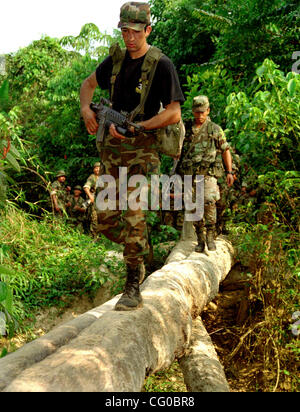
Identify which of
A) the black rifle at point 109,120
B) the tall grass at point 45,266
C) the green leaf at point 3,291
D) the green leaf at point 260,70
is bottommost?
the tall grass at point 45,266

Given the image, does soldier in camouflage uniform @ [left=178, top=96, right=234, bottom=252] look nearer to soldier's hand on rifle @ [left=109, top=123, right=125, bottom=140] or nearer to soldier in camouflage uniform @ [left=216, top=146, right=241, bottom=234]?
soldier in camouflage uniform @ [left=216, top=146, right=241, bottom=234]

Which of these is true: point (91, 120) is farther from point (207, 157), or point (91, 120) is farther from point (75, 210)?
point (75, 210)

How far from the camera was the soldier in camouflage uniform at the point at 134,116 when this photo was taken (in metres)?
2.93

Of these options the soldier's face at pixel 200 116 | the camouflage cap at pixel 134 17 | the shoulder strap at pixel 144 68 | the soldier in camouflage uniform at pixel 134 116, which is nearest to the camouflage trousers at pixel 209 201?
the soldier's face at pixel 200 116

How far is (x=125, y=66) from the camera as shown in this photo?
312 centimetres

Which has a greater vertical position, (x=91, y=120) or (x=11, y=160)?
(x=91, y=120)

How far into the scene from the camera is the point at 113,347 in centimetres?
227

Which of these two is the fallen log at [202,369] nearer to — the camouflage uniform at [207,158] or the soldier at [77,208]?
the camouflage uniform at [207,158]

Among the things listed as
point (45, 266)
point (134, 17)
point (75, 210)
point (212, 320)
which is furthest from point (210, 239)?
point (75, 210)

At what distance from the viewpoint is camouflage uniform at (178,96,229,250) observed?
6.06 meters

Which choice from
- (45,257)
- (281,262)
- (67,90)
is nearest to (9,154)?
(281,262)

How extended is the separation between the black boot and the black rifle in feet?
3.06

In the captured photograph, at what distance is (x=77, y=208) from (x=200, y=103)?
6.58 meters

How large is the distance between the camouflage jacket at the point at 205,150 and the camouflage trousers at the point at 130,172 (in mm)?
3062
